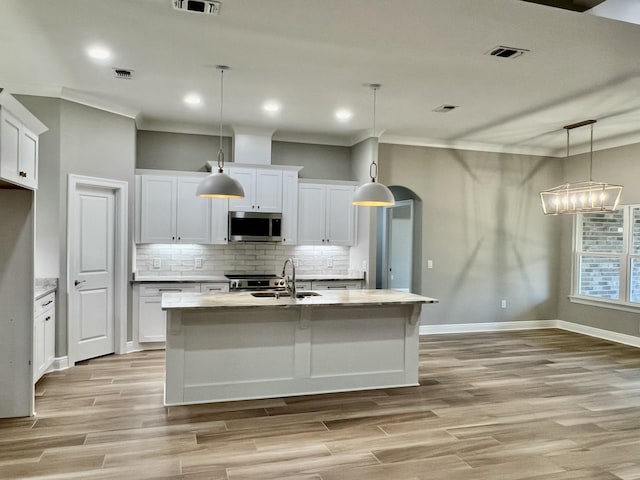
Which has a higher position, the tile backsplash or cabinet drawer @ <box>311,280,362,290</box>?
the tile backsplash

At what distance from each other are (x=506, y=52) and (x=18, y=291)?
168 inches

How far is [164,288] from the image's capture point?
229 inches

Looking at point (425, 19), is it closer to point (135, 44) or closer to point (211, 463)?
→ point (135, 44)

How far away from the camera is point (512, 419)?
3.81m

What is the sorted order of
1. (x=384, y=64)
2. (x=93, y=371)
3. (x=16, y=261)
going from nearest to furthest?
(x=16, y=261) → (x=384, y=64) → (x=93, y=371)

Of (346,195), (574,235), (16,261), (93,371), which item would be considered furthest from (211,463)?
(574,235)


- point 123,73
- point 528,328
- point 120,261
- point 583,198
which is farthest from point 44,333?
point 528,328

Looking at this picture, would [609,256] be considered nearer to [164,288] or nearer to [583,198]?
[583,198]

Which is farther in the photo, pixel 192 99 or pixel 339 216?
pixel 339 216

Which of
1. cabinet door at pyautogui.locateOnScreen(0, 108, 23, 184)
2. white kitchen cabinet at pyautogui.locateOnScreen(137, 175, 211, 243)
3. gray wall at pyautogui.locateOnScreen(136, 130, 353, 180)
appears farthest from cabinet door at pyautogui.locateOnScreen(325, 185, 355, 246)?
cabinet door at pyautogui.locateOnScreen(0, 108, 23, 184)

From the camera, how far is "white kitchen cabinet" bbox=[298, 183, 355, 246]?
657 cm

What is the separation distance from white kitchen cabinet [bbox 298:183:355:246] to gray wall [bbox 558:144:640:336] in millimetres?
3714

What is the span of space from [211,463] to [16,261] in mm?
2206

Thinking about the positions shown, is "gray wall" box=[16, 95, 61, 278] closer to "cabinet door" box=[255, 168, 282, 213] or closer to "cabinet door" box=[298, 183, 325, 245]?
"cabinet door" box=[255, 168, 282, 213]
